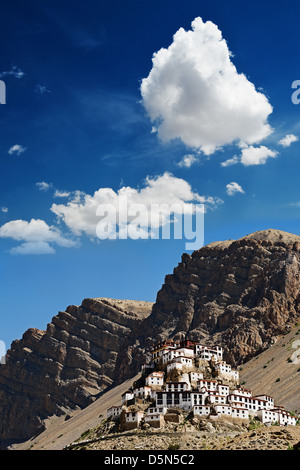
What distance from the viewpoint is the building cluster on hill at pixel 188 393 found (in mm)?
122125

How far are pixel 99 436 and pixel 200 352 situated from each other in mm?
32915

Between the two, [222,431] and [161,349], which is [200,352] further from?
[222,431]

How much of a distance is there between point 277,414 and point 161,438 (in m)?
34.8

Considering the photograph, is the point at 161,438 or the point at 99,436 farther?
the point at 99,436

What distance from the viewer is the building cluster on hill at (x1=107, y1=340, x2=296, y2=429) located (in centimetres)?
12212

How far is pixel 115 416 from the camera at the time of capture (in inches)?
5300

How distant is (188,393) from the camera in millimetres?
123438
